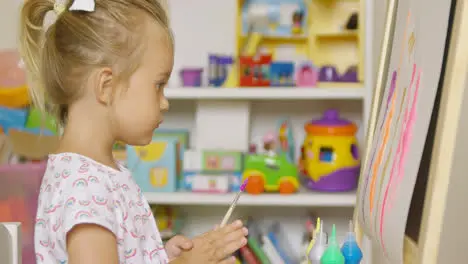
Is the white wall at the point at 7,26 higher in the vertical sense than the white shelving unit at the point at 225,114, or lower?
higher

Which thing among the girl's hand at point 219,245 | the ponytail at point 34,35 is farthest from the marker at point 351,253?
the ponytail at point 34,35

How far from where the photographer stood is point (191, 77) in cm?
231

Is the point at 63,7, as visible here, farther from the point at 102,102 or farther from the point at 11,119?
the point at 11,119

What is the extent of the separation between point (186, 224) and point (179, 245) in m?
1.37

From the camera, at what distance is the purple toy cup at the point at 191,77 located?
2.30 meters

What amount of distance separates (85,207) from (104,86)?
0.19 meters

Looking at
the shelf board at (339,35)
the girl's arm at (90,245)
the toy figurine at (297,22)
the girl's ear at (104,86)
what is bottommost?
the girl's arm at (90,245)

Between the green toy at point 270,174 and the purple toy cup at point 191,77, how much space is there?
309mm

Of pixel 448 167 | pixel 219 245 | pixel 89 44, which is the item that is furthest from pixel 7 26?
pixel 448 167

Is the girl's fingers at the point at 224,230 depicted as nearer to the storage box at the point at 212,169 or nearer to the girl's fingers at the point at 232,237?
the girl's fingers at the point at 232,237

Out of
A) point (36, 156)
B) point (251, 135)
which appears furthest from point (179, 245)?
point (251, 135)

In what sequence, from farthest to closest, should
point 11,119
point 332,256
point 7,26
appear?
1. point 7,26
2. point 11,119
3. point 332,256

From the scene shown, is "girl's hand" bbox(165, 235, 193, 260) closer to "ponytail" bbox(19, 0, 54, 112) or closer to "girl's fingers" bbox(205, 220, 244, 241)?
"girl's fingers" bbox(205, 220, 244, 241)

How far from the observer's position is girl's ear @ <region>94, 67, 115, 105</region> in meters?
1.07
